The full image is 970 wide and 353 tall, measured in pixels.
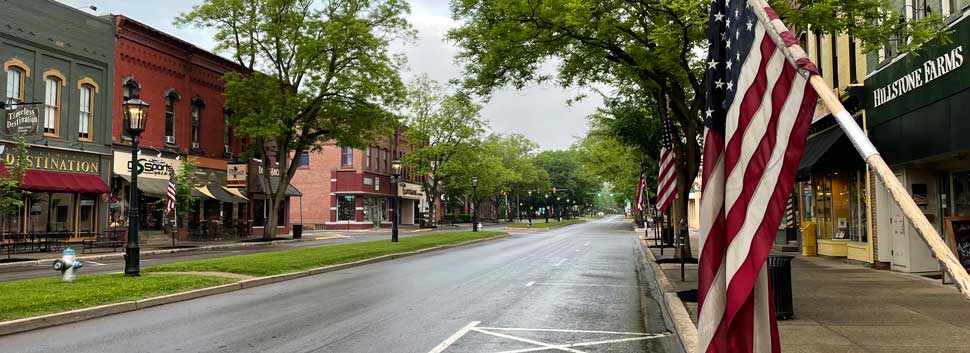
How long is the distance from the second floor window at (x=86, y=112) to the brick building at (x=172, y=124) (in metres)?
1.30

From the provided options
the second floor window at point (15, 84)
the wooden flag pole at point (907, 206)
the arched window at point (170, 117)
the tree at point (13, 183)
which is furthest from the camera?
the arched window at point (170, 117)

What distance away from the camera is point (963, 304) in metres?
10.1

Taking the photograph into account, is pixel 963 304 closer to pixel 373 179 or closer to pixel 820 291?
pixel 820 291

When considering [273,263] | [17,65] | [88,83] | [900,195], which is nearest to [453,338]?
[900,195]

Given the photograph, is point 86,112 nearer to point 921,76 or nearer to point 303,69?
point 303,69

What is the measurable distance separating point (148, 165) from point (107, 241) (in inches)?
255

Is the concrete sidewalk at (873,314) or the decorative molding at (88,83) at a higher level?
the decorative molding at (88,83)

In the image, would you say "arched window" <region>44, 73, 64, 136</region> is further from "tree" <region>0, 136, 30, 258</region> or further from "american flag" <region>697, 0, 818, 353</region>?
"american flag" <region>697, 0, 818, 353</region>

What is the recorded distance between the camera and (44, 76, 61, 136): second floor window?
27219mm

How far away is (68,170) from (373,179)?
1495 inches

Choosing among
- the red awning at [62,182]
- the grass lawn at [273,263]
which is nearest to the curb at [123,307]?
the grass lawn at [273,263]

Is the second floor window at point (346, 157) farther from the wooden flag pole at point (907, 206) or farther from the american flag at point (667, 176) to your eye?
the wooden flag pole at point (907, 206)

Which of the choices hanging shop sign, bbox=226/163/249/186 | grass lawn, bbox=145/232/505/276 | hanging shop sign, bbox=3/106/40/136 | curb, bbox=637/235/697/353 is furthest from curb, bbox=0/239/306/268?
curb, bbox=637/235/697/353

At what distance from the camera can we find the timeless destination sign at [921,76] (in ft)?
40.1
